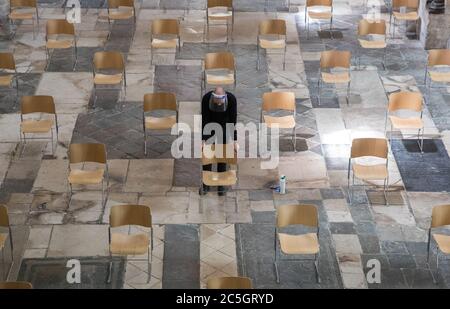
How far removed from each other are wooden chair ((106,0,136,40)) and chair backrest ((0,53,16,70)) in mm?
2660

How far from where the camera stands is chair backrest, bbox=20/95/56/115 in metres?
12.5

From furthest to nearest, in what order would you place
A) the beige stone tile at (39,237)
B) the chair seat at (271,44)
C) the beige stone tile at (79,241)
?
the chair seat at (271,44)
the beige stone tile at (39,237)
the beige stone tile at (79,241)

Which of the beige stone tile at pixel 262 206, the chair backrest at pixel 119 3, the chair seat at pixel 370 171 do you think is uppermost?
the chair backrest at pixel 119 3

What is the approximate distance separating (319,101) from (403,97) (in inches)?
65.0

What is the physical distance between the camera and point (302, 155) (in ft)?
41.5

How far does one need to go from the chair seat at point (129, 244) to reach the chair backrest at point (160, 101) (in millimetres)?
2705

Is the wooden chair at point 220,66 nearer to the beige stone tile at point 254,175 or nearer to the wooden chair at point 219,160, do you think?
the beige stone tile at point 254,175

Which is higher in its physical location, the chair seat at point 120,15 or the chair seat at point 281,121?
the chair seat at point 120,15

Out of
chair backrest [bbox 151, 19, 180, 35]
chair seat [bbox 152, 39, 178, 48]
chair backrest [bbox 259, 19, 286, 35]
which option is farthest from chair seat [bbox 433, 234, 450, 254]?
chair backrest [bbox 151, 19, 180, 35]

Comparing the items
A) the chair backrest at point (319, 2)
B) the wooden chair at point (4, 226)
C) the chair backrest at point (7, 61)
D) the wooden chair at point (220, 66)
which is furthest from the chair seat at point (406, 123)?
the chair backrest at point (7, 61)

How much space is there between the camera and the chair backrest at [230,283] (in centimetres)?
873

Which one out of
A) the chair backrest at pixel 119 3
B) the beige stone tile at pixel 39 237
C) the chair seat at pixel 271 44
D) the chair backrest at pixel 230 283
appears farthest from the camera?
the chair backrest at pixel 119 3

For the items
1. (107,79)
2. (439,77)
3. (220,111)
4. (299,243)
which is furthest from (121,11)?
(299,243)

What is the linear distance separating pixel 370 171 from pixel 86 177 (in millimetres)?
3454
